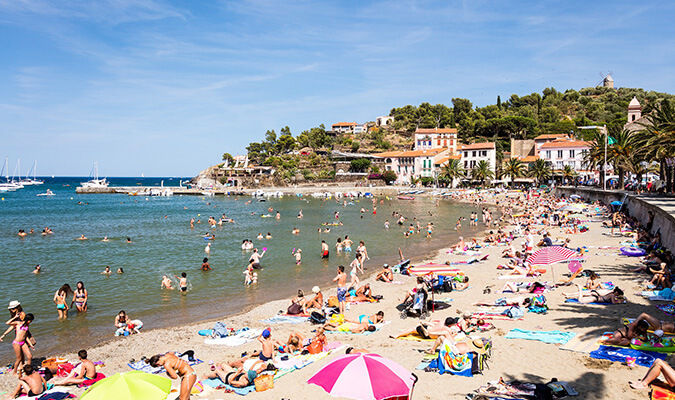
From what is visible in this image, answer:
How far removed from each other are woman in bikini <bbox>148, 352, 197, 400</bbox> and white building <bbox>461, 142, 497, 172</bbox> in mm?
76776

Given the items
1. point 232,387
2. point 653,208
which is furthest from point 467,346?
point 653,208

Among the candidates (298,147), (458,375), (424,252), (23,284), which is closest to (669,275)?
(458,375)

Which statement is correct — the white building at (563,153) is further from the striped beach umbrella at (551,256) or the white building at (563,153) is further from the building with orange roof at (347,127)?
the building with orange roof at (347,127)

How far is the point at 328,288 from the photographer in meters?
17.4

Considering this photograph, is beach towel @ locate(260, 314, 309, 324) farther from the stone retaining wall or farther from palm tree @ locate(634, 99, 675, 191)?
palm tree @ locate(634, 99, 675, 191)

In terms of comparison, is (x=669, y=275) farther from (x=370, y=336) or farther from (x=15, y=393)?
(x=15, y=393)

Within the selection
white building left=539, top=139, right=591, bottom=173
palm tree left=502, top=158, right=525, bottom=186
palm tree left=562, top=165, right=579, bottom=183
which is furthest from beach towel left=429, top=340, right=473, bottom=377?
white building left=539, top=139, right=591, bottom=173

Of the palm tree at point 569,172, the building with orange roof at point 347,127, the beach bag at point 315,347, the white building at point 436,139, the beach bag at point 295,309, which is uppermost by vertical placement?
the building with orange roof at point 347,127

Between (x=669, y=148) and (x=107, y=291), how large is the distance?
30.9 meters

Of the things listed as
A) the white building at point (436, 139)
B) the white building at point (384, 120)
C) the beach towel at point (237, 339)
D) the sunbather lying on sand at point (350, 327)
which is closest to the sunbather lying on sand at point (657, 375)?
the sunbather lying on sand at point (350, 327)

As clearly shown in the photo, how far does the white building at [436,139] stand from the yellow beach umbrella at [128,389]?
94113 millimetres

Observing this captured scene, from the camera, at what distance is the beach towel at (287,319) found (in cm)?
1237

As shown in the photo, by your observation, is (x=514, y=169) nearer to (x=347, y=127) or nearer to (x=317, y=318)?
(x=317, y=318)

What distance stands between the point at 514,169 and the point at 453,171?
38.1 feet
